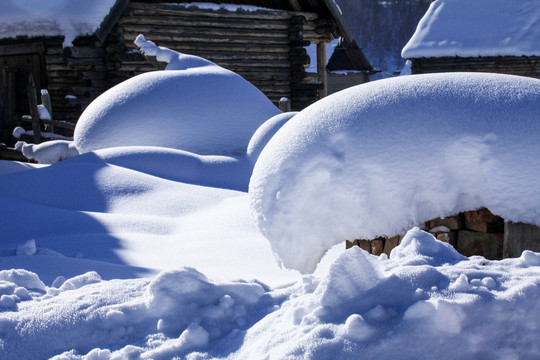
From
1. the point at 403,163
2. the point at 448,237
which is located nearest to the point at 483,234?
the point at 448,237

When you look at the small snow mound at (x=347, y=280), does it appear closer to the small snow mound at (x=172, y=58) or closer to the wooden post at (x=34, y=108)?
the small snow mound at (x=172, y=58)

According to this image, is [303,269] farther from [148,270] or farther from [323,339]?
[323,339]

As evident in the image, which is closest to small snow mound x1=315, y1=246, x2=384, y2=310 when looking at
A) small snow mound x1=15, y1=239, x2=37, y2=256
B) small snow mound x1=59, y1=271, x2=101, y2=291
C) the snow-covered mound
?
the snow-covered mound

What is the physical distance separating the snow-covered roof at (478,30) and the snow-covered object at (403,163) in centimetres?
1637

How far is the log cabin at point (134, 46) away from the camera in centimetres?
1142

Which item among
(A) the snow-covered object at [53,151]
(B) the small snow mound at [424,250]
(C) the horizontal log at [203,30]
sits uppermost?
(C) the horizontal log at [203,30]

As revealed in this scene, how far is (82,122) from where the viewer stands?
841 cm

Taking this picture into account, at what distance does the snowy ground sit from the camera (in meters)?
1.68

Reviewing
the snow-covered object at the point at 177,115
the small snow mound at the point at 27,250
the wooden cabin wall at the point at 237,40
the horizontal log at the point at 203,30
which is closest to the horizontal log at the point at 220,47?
the wooden cabin wall at the point at 237,40

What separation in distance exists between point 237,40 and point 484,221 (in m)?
10.4

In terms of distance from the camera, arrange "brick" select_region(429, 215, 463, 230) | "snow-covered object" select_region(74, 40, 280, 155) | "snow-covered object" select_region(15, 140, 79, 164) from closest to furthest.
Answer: "brick" select_region(429, 215, 463, 230), "snow-covered object" select_region(74, 40, 280, 155), "snow-covered object" select_region(15, 140, 79, 164)

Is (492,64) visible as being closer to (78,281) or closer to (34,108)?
(34,108)

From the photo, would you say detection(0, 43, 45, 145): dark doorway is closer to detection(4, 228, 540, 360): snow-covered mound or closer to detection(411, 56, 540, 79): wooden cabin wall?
detection(4, 228, 540, 360): snow-covered mound

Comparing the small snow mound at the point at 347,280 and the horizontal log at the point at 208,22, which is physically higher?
the horizontal log at the point at 208,22
